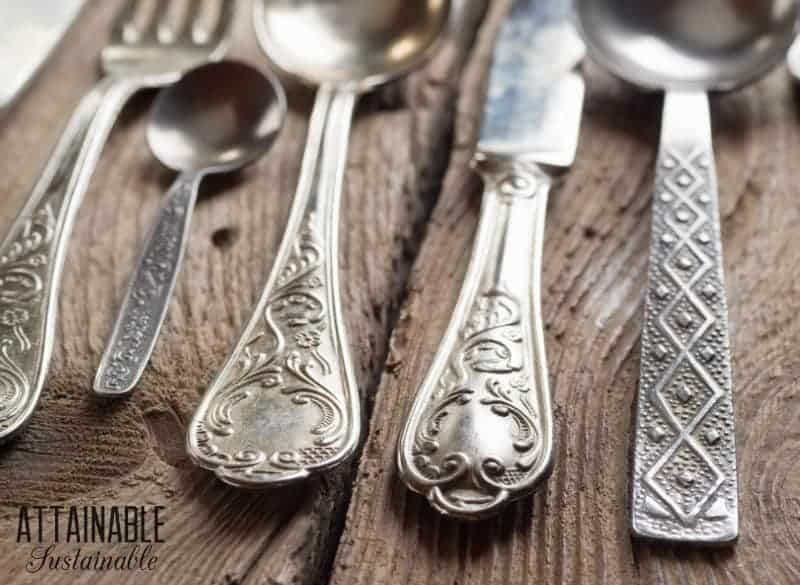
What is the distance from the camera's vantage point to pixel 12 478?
22.6 inches

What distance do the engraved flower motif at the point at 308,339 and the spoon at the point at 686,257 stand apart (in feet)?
0.71

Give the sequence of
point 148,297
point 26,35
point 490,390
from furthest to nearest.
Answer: point 26,35 → point 148,297 → point 490,390

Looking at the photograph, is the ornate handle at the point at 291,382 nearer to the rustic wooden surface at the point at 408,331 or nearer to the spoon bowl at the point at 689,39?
the rustic wooden surface at the point at 408,331

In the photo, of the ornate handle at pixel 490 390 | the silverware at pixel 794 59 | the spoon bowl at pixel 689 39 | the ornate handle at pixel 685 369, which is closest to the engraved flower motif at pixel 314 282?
the ornate handle at pixel 490 390

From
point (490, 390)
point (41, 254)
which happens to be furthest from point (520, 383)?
point (41, 254)

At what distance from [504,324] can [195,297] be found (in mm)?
242

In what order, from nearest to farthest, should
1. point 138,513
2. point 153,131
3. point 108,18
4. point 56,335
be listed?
point 138,513
point 56,335
point 153,131
point 108,18

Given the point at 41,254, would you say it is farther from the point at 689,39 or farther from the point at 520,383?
the point at 689,39

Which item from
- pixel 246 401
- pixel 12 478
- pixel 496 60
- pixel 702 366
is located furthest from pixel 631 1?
pixel 12 478

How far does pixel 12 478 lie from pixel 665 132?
1.83 feet

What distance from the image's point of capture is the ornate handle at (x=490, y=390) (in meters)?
0.53

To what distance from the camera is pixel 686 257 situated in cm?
67

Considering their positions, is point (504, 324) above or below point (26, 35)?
below

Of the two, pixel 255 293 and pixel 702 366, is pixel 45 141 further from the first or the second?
pixel 702 366
